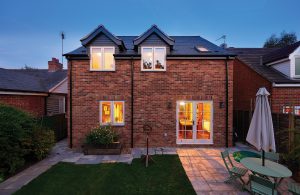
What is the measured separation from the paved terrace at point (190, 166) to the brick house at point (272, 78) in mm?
4248

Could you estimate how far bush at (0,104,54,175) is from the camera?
254 inches

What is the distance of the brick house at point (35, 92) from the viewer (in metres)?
11.5

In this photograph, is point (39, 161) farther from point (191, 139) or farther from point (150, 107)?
point (191, 139)

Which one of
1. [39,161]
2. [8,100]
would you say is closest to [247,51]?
[39,161]

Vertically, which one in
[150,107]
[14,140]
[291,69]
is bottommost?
[14,140]

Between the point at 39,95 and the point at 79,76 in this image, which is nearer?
the point at 79,76

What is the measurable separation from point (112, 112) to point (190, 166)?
537cm

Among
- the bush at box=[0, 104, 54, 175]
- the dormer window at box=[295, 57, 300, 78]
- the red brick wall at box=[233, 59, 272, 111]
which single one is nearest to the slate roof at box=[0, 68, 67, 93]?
the bush at box=[0, 104, 54, 175]

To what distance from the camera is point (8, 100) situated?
36.8 feet

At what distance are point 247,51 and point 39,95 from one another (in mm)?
18855

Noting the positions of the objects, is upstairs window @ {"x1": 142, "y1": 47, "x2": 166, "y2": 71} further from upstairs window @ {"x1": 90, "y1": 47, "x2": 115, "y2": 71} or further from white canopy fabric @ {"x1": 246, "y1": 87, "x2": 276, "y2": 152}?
white canopy fabric @ {"x1": 246, "y1": 87, "x2": 276, "y2": 152}

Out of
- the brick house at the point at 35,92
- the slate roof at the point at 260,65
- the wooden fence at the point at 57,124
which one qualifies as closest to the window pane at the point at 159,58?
the slate roof at the point at 260,65

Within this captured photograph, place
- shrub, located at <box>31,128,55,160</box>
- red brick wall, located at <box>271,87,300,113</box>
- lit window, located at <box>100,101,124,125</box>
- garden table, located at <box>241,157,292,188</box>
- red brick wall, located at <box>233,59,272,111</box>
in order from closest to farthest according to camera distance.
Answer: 1. garden table, located at <box>241,157,292,188</box>
2. shrub, located at <box>31,128,55,160</box>
3. lit window, located at <box>100,101,124,125</box>
4. red brick wall, located at <box>271,87,300,113</box>
5. red brick wall, located at <box>233,59,272,111</box>

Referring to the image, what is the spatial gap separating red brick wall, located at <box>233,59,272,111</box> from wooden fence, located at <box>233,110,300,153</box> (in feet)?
5.78
